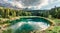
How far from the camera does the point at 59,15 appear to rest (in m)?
2.91

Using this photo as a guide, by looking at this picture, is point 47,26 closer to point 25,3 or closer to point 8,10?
point 25,3

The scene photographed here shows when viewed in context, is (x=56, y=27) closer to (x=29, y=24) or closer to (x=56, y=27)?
(x=56, y=27)

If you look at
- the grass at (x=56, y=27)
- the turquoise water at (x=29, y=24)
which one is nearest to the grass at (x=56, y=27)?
the grass at (x=56, y=27)

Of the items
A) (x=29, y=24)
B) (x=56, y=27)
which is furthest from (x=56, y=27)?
(x=29, y=24)

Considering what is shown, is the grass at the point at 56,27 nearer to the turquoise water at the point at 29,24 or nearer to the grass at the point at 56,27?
the grass at the point at 56,27

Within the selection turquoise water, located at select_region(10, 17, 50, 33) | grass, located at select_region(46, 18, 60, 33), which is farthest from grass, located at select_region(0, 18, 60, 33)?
turquoise water, located at select_region(10, 17, 50, 33)

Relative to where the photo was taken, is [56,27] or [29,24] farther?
[29,24]

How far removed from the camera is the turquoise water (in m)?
2.82

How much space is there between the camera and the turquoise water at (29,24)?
2.82 meters

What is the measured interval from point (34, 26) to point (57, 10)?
2.08ft

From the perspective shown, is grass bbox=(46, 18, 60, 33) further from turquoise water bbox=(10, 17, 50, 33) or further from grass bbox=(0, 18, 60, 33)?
turquoise water bbox=(10, 17, 50, 33)

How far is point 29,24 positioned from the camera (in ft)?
9.57

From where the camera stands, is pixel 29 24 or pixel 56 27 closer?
pixel 56 27

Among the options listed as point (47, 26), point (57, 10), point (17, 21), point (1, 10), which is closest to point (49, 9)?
point (57, 10)
